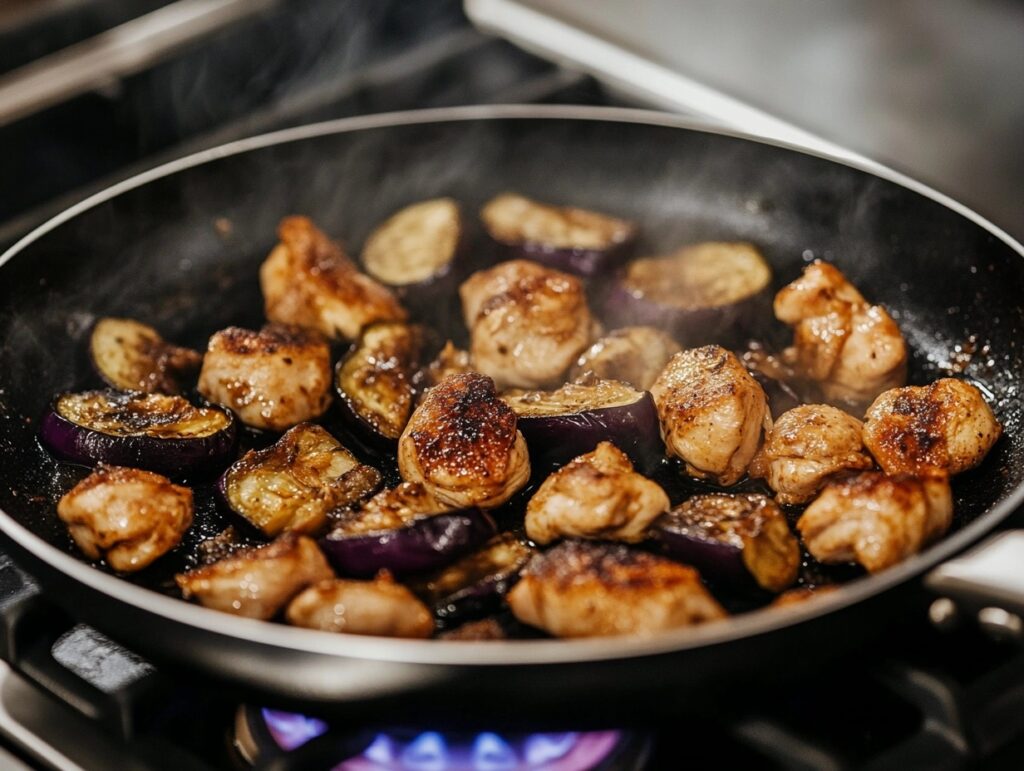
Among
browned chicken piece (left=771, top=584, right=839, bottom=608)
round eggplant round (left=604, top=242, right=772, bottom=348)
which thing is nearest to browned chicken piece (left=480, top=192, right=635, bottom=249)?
round eggplant round (left=604, top=242, right=772, bottom=348)

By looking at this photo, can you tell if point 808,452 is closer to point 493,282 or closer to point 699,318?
point 699,318

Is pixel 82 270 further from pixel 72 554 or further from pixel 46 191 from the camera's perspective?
pixel 46 191

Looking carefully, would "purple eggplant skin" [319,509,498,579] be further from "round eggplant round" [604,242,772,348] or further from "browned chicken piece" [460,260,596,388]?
"round eggplant round" [604,242,772,348]

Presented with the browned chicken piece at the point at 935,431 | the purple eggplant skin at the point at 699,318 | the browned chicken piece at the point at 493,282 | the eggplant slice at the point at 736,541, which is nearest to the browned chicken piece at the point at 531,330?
the browned chicken piece at the point at 493,282

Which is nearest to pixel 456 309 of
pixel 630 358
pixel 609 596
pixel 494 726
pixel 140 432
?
pixel 630 358

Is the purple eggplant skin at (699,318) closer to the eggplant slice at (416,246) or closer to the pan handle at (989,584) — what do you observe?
the eggplant slice at (416,246)

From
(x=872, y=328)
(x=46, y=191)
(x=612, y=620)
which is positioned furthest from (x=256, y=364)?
(x=46, y=191)
